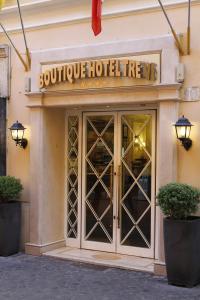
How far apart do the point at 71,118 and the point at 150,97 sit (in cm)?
211

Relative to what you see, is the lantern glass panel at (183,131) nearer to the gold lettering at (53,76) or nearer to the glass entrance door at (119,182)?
the glass entrance door at (119,182)

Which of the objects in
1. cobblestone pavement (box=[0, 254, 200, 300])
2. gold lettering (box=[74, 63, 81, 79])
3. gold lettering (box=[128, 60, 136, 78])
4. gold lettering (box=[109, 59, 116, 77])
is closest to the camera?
cobblestone pavement (box=[0, 254, 200, 300])

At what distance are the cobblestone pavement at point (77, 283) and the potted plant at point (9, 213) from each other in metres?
0.50

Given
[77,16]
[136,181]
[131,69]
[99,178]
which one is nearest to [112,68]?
[131,69]

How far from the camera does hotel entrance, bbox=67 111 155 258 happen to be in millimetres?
8875

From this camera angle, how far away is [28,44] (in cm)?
959

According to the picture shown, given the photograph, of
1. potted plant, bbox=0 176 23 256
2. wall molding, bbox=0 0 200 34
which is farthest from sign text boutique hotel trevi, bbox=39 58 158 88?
potted plant, bbox=0 176 23 256

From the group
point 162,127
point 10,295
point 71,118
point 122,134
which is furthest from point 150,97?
point 10,295

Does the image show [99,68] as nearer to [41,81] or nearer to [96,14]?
[96,14]

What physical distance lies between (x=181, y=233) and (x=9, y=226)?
11.0 feet

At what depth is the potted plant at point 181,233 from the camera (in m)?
7.23

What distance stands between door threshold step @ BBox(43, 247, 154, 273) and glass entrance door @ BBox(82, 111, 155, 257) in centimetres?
14

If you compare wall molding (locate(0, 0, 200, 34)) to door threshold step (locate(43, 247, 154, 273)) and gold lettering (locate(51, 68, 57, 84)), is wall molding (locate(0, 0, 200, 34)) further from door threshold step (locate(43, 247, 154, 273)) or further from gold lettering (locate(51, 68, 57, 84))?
door threshold step (locate(43, 247, 154, 273))

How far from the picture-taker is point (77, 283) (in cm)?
749
